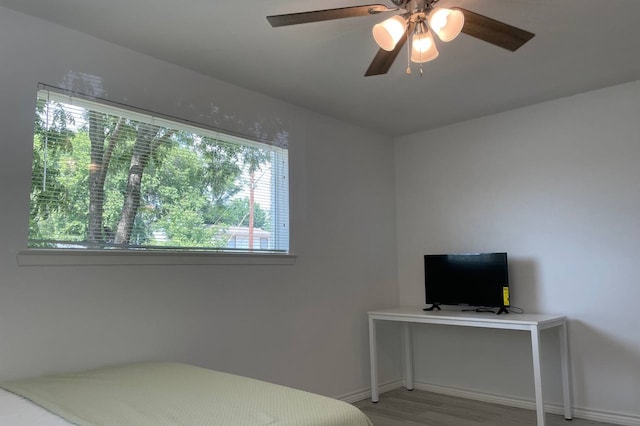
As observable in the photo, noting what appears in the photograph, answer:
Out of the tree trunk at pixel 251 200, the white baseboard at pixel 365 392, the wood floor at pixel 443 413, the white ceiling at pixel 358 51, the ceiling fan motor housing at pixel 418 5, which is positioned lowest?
the wood floor at pixel 443 413

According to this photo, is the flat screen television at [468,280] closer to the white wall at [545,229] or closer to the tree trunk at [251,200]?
the white wall at [545,229]

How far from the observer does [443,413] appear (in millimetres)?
3580

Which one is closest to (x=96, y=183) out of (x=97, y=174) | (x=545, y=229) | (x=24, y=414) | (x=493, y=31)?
(x=97, y=174)

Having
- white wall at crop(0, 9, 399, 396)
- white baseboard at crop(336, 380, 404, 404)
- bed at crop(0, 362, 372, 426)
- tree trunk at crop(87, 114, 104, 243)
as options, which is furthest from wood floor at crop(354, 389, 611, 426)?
tree trunk at crop(87, 114, 104, 243)

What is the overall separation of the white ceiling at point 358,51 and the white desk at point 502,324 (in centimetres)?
169

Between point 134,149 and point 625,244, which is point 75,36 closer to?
point 134,149

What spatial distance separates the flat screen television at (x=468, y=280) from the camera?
3.66 meters

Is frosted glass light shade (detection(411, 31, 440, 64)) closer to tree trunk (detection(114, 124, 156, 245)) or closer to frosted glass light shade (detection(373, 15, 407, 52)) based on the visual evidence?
frosted glass light shade (detection(373, 15, 407, 52))

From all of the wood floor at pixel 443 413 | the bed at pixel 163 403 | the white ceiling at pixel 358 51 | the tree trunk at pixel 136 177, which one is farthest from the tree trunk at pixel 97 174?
the wood floor at pixel 443 413

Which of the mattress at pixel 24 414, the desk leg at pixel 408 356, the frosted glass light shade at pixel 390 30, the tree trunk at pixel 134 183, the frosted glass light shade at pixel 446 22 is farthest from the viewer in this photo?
the desk leg at pixel 408 356

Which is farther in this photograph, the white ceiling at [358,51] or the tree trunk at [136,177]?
the tree trunk at [136,177]

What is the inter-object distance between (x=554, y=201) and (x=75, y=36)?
A: 3528 mm

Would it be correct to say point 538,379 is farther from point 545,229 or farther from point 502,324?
point 545,229

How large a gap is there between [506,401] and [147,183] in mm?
3244
